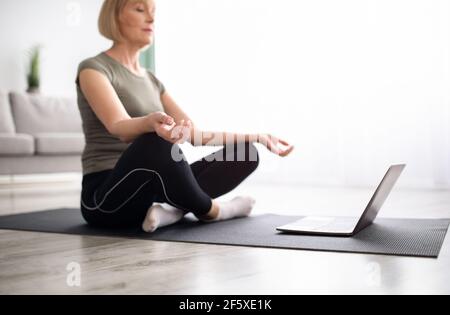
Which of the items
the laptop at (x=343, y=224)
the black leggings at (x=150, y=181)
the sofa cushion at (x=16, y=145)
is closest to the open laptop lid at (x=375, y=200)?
the laptop at (x=343, y=224)

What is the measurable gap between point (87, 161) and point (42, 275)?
75cm

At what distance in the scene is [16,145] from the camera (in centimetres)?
431

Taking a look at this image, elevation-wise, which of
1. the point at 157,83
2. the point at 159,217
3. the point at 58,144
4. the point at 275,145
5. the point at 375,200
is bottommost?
the point at 58,144

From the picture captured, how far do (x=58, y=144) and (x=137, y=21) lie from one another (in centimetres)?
270

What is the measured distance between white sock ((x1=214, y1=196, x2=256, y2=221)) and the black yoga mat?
3 cm

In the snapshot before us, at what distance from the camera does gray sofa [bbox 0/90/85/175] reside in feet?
14.2

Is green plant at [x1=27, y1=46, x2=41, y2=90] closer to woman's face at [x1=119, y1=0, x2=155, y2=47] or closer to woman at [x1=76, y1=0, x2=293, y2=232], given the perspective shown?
woman at [x1=76, y1=0, x2=293, y2=232]

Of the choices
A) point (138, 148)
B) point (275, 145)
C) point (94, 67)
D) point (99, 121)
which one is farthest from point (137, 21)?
point (275, 145)

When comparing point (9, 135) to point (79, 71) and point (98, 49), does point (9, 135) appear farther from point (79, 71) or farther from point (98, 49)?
point (79, 71)

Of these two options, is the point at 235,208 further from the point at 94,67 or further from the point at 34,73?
the point at 34,73

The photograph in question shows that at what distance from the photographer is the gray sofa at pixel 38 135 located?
14.2 feet

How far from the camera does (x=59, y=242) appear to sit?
1731 mm

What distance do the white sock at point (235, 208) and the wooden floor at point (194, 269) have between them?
43 centimetres
